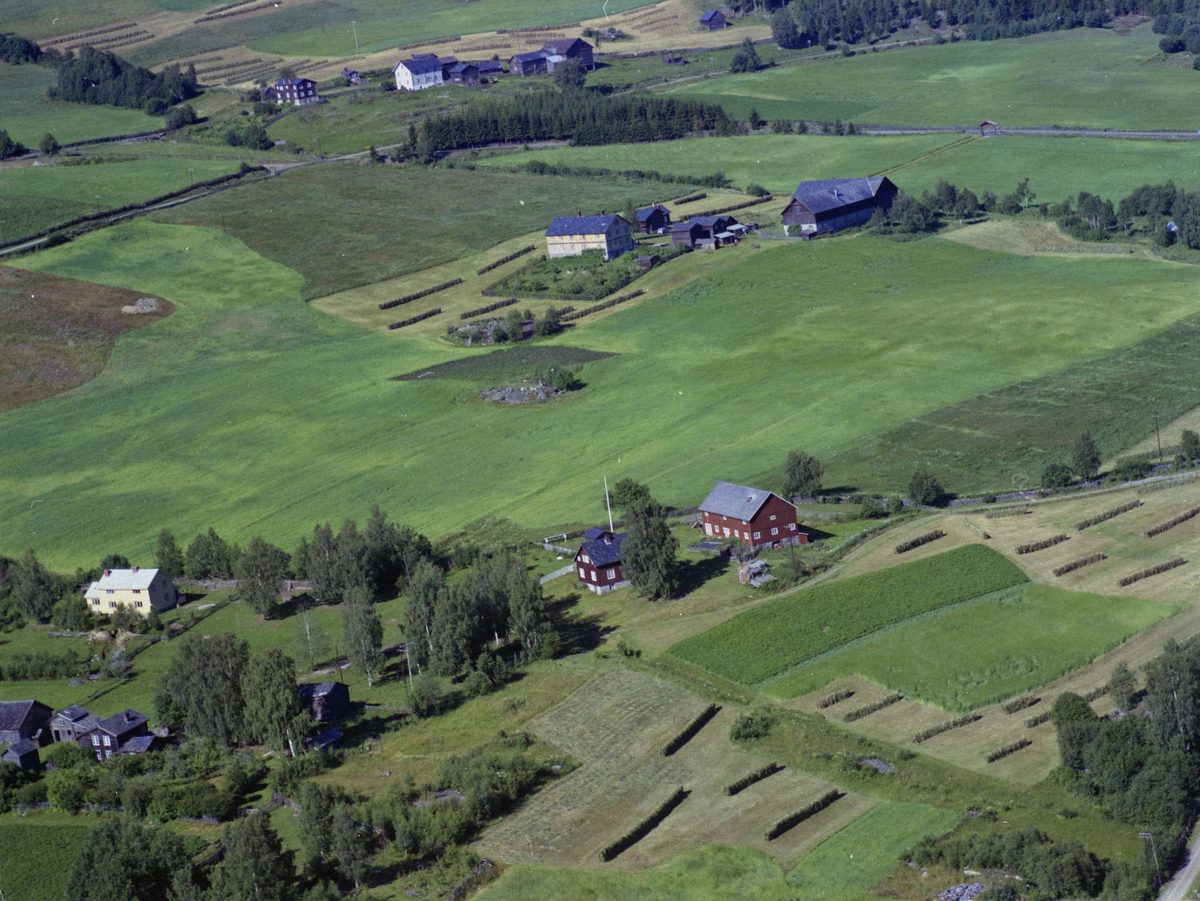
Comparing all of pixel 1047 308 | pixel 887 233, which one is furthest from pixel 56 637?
pixel 887 233

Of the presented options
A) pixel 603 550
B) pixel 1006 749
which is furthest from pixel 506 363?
pixel 1006 749

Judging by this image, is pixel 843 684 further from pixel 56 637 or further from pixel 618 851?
pixel 56 637

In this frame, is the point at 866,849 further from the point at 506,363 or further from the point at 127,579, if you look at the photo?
the point at 506,363

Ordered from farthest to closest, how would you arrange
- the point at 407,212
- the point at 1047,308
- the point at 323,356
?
the point at 407,212 → the point at 323,356 → the point at 1047,308

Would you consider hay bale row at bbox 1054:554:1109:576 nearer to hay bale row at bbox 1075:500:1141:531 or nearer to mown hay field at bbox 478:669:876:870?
hay bale row at bbox 1075:500:1141:531

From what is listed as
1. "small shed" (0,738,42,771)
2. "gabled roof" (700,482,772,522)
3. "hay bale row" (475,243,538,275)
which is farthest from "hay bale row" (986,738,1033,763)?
"hay bale row" (475,243,538,275)

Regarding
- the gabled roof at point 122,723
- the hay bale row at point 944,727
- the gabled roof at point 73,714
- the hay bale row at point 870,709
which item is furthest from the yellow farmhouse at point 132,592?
the hay bale row at point 944,727
